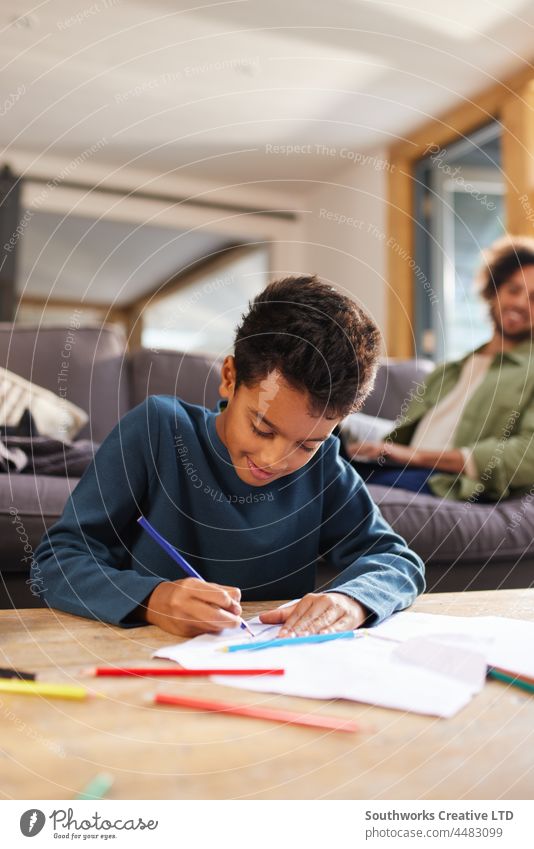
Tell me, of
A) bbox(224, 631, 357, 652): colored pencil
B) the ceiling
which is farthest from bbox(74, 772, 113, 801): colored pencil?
the ceiling

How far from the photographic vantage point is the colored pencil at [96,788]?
37 centimetres

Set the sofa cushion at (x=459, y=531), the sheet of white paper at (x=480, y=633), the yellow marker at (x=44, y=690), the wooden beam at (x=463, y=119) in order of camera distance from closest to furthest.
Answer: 1. the yellow marker at (x=44, y=690)
2. the sheet of white paper at (x=480, y=633)
3. the sofa cushion at (x=459, y=531)
4. the wooden beam at (x=463, y=119)

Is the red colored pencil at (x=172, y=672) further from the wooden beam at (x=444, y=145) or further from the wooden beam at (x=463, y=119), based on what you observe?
the wooden beam at (x=463, y=119)

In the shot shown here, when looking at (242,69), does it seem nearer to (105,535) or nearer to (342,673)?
(105,535)

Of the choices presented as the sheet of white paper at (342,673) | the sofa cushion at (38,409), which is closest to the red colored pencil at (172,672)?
the sheet of white paper at (342,673)

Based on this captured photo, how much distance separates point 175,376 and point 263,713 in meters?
1.78

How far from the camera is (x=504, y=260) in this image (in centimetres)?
210

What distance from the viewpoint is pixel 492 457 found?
5.81 ft

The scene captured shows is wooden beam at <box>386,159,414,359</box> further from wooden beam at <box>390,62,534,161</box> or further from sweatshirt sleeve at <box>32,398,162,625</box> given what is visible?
sweatshirt sleeve at <box>32,398,162,625</box>

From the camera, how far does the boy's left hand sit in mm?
678

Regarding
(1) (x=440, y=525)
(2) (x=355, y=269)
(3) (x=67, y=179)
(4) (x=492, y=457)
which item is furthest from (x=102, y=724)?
(3) (x=67, y=179)

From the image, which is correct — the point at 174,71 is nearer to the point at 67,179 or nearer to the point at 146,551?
the point at 67,179

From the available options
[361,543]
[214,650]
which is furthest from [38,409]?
[214,650]

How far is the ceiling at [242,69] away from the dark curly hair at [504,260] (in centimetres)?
66
